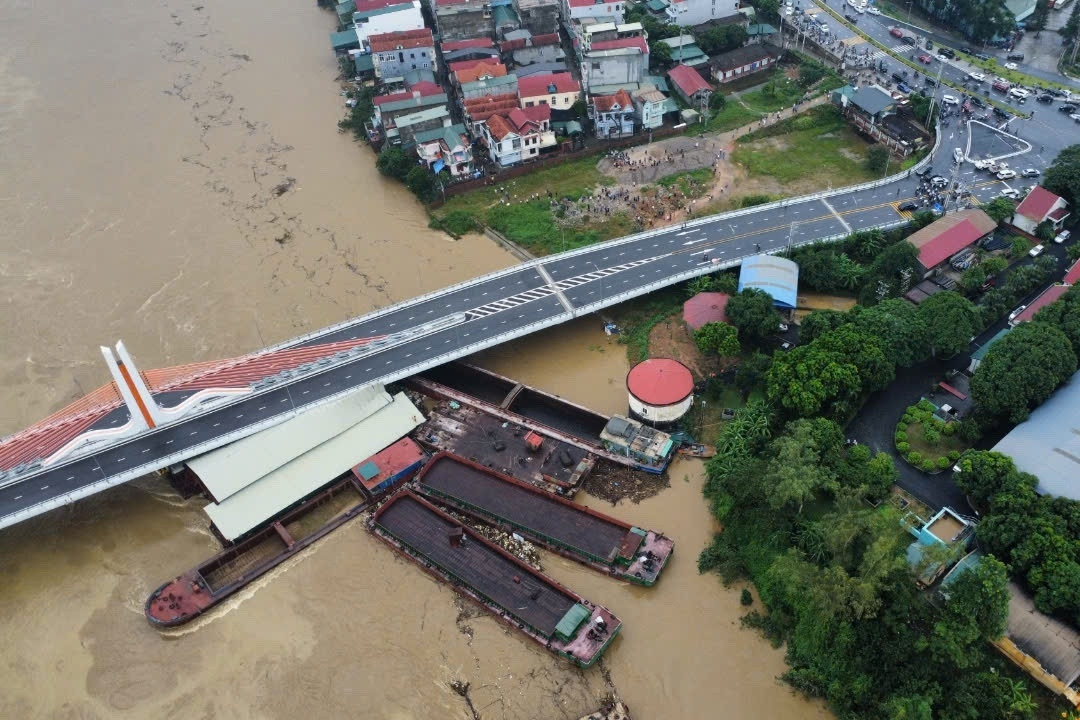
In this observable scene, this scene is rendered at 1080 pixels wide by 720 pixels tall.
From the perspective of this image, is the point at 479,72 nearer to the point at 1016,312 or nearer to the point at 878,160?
the point at 878,160

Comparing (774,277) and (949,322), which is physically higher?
(949,322)

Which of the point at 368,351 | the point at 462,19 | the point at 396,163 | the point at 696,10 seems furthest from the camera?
the point at 696,10

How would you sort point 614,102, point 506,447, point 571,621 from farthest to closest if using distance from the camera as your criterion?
point 614,102 < point 506,447 < point 571,621

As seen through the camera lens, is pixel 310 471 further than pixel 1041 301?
No

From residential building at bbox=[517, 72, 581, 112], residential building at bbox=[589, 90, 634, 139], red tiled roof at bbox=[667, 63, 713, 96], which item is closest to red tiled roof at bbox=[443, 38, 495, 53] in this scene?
residential building at bbox=[517, 72, 581, 112]

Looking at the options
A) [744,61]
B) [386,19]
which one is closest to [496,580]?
[744,61]

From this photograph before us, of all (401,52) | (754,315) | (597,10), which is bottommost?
(754,315)

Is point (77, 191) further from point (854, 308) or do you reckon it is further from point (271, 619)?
point (854, 308)

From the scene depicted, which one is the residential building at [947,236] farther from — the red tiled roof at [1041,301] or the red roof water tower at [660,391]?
the red roof water tower at [660,391]

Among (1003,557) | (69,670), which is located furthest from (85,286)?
(1003,557)
